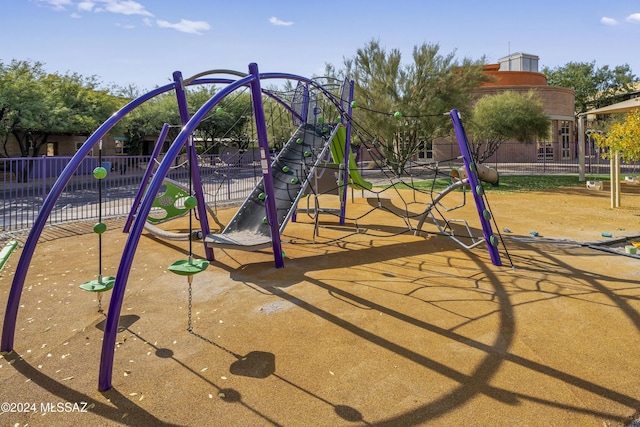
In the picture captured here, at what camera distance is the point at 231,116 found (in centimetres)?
3609

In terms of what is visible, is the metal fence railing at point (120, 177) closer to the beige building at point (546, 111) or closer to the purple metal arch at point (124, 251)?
the beige building at point (546, 111)

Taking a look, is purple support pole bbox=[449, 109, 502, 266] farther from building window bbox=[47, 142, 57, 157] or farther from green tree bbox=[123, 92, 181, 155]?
building window bbox=[47, 142, 57, 157]

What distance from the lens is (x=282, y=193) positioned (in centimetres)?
870

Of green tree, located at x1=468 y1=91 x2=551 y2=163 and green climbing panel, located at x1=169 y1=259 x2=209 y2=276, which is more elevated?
green tree, located at x1=468 y1=91 x2=551 y2=163

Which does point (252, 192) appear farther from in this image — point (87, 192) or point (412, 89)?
point (412, 89)

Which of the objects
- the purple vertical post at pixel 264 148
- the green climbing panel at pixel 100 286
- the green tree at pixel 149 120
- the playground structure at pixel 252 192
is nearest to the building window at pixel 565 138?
the playground structure at pixel 252 192

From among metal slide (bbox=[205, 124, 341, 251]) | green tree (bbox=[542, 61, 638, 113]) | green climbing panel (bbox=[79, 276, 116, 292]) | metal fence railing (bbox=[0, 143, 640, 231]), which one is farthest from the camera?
green tree (bbox=[542, 61, 638, 113])

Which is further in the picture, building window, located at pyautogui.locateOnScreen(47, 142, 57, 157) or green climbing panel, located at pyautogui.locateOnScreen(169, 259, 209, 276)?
building window, located at pyautogui.locateOnScreen(47, 142, 57, 157)

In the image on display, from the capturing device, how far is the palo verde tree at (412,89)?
75.6 ft

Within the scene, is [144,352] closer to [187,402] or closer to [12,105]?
[187,402]

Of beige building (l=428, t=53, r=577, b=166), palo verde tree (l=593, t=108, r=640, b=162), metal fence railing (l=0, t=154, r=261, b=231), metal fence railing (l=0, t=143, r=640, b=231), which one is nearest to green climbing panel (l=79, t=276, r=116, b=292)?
metal fence railing (l=0, t=154, r=261, b=231)

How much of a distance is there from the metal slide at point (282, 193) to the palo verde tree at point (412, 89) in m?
13.2

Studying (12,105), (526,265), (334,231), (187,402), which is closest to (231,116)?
(12,105)

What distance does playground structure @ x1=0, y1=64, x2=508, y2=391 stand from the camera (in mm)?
3701
